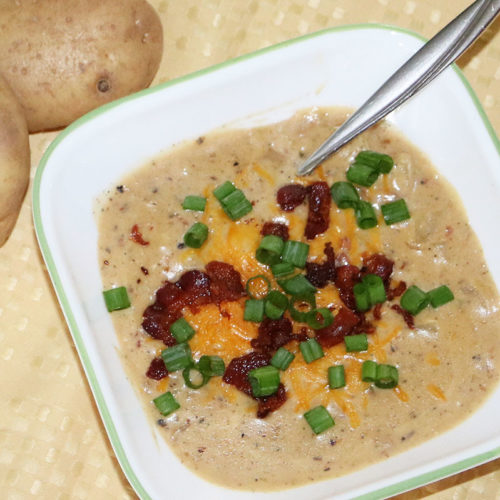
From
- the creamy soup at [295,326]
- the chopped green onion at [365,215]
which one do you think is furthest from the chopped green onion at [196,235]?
the chopped green onion at [365,215]

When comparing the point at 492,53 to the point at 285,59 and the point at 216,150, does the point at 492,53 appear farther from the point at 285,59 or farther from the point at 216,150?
the point at 216,150

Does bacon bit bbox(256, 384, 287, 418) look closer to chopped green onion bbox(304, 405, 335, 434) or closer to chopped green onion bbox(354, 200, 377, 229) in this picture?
chopped green onion bbox(304, 405, 335, 434)

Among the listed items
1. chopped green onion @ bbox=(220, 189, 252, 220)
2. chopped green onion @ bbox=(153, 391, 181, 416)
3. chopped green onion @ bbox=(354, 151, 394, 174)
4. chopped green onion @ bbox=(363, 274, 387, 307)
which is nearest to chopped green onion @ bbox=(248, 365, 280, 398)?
chopped green onion @ bbox=(153, 391, 181, 416)

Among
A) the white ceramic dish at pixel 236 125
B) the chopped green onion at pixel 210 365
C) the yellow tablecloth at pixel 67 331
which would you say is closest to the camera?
the white ceramic dish at pixel 236 125

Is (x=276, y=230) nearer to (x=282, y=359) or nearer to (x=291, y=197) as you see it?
(x=291, y=197)

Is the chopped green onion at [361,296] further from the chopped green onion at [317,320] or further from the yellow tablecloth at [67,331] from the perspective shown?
the yellow tablecloth at [67,331]

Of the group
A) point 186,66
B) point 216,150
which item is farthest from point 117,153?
point 186,66
